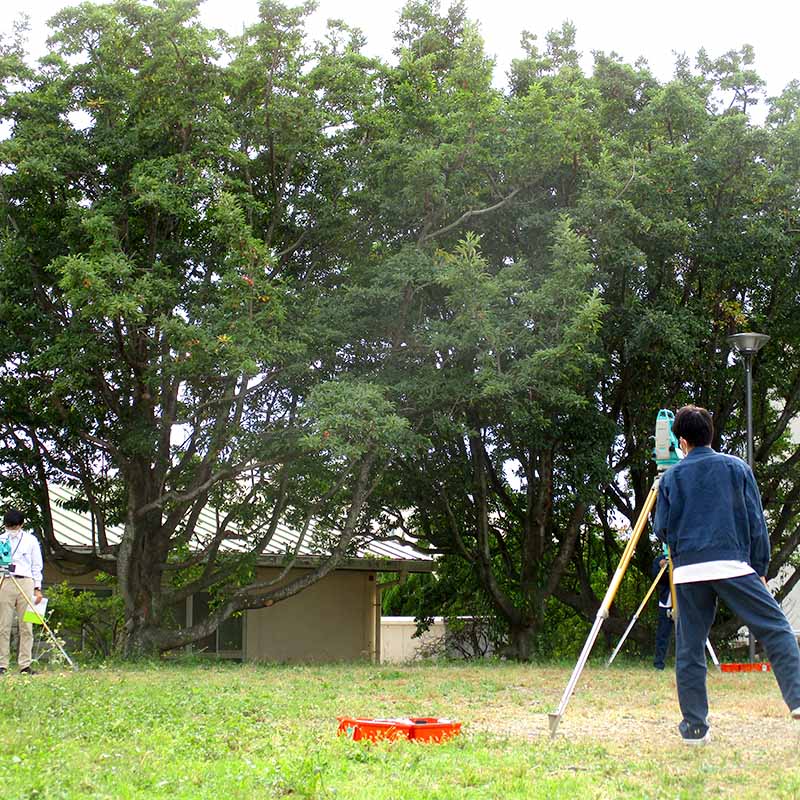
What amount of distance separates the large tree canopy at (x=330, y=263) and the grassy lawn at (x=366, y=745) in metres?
5.20

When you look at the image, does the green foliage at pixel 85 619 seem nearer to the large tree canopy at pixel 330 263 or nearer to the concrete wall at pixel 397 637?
the large tree canopy at pixel 330 263

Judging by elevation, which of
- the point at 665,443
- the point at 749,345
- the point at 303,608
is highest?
the point at 749,345

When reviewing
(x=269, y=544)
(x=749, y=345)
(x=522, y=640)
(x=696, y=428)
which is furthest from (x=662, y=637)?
(x=269, y=544)

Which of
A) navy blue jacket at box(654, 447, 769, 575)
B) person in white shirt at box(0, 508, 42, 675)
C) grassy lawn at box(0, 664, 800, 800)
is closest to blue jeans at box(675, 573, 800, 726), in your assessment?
navy blue jacket at box(654, 447, 769, 575)

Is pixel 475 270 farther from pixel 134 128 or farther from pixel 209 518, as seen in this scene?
pixel 209 518

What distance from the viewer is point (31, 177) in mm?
15062

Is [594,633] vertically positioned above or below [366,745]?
above

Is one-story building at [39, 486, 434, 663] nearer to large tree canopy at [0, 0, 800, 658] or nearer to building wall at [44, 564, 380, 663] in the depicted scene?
building wall at [44, 564, 380, 663]

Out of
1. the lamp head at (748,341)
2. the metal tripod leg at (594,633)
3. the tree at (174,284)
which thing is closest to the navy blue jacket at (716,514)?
the metal tripod leg at (594,633)

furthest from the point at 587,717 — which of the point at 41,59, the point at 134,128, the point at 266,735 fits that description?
the point at 41,59

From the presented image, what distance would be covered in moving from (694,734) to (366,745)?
1.94 metres

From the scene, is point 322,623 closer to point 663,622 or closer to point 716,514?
point 663,622

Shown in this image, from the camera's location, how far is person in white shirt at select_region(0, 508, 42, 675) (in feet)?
39.2

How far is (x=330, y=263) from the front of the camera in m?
17.7
